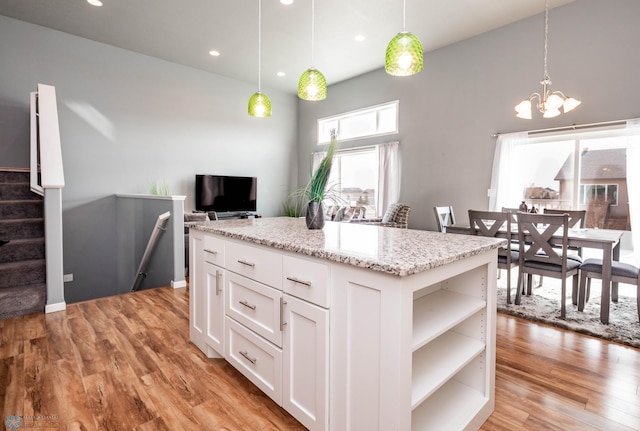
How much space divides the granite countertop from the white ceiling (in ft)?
10.5

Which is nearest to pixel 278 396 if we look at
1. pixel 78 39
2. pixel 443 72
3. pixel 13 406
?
pixel 13 406

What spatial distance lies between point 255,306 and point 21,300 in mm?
2784

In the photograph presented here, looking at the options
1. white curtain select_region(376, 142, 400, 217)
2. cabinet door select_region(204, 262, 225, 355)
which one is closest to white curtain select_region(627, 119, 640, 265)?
white curtain select_region(376, 142, 400, 217)

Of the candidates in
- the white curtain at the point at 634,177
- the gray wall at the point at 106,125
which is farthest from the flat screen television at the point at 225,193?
the white curtain at the point at 634,177

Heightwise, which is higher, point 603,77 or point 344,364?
point 603,77

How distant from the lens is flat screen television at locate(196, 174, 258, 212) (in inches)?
229

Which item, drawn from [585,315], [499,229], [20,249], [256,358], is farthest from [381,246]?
[20,249]

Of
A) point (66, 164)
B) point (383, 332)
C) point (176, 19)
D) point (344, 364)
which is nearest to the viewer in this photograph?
point (383, 332)

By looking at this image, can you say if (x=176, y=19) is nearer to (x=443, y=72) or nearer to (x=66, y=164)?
(x=66, y=164)

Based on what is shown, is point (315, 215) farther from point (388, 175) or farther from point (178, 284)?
point (388, 175)

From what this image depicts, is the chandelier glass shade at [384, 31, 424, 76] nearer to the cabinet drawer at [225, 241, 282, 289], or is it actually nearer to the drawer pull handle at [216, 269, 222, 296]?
the cabinet drawer at [225, 241, 282, 289]

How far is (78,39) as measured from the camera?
462cm

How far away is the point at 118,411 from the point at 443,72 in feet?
18.0

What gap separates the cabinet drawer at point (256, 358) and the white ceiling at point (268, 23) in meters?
3.66
